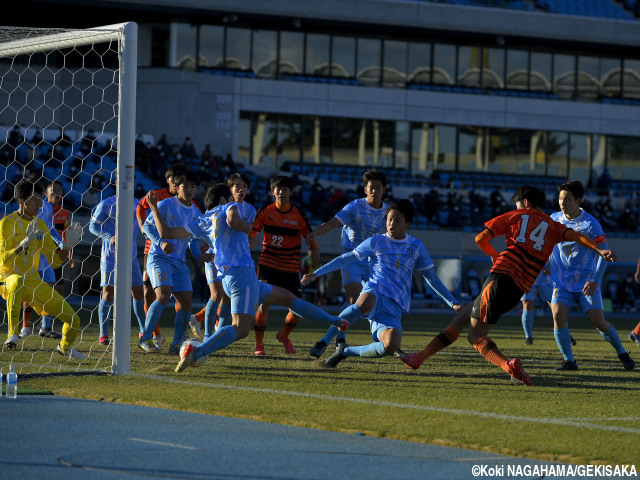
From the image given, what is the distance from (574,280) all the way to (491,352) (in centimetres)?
231

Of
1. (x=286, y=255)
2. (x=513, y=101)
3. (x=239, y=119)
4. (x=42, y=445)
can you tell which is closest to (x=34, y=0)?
(x=239, y=119)

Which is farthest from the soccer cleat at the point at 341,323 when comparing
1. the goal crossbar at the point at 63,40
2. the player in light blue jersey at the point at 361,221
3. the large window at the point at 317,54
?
the large window at the point at 317,54

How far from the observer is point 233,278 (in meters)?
9.09

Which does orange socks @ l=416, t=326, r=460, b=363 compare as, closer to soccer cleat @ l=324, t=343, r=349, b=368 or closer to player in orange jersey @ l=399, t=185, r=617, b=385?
player in orange jersey @ l=399, t=185, r=617, b=385

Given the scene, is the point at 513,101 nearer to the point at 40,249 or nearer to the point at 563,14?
the point at 563,14

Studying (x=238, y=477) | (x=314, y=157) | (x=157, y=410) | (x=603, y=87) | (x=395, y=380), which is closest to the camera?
(x=238, y=477)

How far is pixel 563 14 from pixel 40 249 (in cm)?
3319

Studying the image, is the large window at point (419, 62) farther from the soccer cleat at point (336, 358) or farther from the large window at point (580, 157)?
the soccer cleat at point (336, 358)

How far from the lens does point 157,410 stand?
6.90 metres

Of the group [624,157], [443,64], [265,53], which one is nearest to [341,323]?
[265,53]

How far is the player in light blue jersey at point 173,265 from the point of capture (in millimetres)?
10805

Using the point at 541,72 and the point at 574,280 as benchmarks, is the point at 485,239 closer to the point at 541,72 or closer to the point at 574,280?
the point at 574,280

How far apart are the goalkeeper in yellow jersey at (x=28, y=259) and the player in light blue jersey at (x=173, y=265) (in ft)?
2.92

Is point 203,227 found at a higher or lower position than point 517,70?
lower
